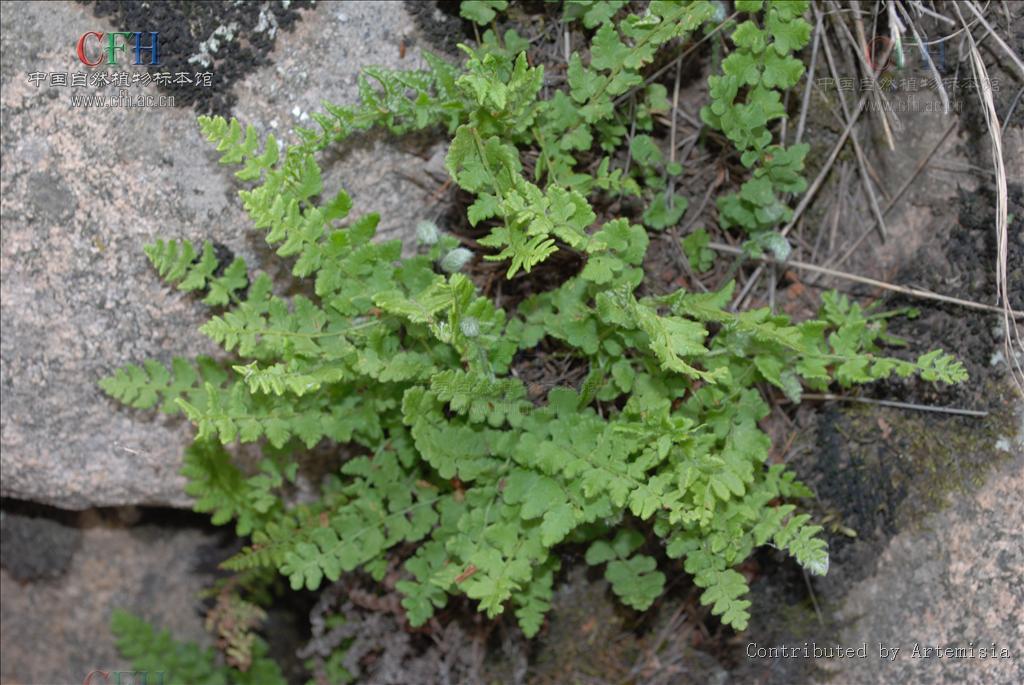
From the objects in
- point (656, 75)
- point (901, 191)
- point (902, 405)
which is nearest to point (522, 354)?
point (656, 75)

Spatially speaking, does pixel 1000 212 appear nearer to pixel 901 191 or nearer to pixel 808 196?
pixel 901 191

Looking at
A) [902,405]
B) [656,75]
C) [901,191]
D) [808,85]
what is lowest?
[902,405]

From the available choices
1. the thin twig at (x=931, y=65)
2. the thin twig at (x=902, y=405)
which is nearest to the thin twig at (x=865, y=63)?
the thin twig at (x=931, y=65)

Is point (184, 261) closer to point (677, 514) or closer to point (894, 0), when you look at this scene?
point (677, 514)

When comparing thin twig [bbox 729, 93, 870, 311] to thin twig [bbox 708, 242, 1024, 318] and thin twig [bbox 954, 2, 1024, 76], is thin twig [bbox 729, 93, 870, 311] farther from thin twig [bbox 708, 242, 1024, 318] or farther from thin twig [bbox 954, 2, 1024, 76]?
thin twig [bbox 954, 2, 1024, 76]

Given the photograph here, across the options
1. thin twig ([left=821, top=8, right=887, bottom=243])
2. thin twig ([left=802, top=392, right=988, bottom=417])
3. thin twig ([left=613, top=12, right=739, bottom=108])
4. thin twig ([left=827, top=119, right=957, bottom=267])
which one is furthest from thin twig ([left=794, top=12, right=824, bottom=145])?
thin twig ([left=802, top=392, right=988, bottom=417])

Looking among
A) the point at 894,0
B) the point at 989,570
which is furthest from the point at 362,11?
the point at 989,570

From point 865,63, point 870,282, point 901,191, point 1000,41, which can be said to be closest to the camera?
point 1000,41

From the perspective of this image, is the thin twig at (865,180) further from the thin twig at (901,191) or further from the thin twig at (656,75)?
the thin twig at (656,75)
